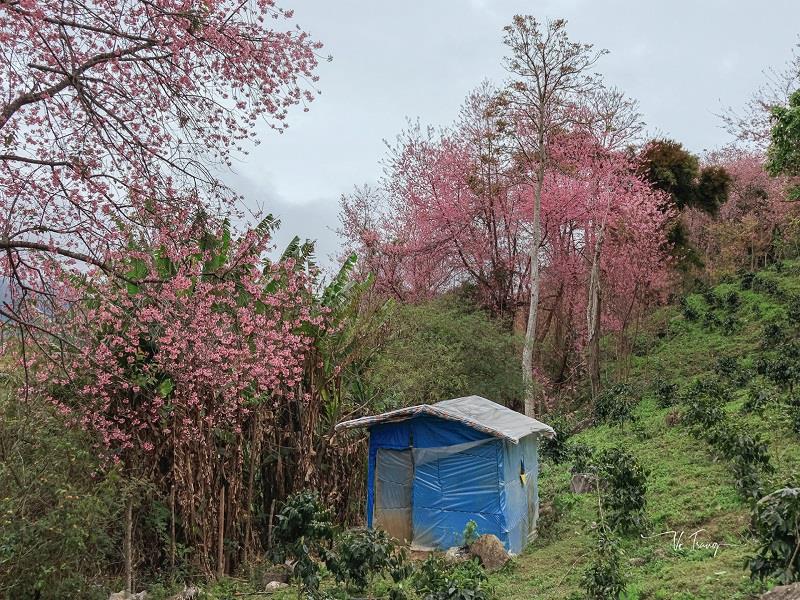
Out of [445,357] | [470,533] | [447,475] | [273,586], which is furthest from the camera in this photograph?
[445,357]

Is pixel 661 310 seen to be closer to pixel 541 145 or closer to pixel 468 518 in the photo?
pixel 541 145

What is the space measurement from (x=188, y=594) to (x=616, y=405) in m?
12.7

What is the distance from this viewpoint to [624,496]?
9125mm

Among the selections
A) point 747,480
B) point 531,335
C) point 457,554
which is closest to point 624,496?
point 747,480

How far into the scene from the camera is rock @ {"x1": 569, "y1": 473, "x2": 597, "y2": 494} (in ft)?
39.9

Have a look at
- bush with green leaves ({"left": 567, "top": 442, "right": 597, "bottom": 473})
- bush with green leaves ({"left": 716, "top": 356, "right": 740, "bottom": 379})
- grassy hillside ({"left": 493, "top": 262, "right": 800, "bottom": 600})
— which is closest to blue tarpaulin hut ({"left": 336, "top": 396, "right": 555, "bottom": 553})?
grassy hillside ({"left": 493, "top": 262, "right": 800, "bottom": 600})

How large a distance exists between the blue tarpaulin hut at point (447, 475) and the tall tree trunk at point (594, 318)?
398 inches

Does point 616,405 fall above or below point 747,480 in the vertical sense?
above

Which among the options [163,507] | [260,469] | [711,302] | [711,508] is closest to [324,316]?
[260,469]

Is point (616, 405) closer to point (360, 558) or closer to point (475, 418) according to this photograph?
point (475, 418)

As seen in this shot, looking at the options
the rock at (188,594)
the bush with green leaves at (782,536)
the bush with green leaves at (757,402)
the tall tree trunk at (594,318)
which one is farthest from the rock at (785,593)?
the tall tree trunk at (594,318)

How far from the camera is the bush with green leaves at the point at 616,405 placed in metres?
17.3

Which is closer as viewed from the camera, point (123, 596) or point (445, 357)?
point (123, 596)

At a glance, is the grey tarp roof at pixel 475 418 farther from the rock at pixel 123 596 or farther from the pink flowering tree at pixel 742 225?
the pink flowering tree at pixel 742 225
